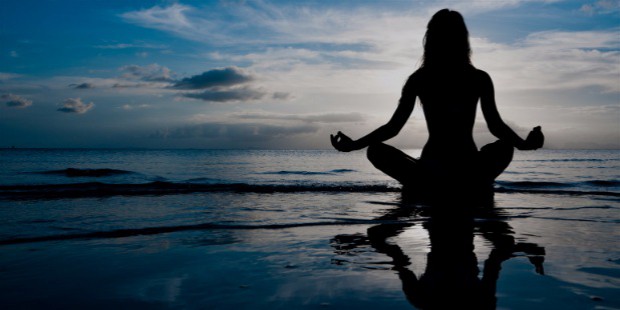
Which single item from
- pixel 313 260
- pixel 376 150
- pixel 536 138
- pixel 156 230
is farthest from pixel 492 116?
pixel 156 230

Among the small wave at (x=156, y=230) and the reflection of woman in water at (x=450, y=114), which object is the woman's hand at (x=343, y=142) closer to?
the reflection of woman in water at (x=450, y=114)

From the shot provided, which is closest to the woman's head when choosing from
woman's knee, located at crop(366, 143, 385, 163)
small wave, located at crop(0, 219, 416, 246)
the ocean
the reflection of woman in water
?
the reflection of woman in water

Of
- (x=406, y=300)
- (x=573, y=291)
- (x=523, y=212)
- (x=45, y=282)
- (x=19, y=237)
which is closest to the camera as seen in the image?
(x=406, y=300)

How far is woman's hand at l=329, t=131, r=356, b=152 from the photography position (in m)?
4.31

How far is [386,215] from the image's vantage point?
5516 mm

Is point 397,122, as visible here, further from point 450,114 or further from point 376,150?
point 450,114

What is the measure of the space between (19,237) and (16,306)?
2423mm

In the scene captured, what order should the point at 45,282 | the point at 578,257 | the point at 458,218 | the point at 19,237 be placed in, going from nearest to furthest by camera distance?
the point at 45,282 < the point at 578,257 < the point at 19,237 < the point at 458,218

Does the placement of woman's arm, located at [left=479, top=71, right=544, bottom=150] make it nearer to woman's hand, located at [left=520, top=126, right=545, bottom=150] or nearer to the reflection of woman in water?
the reflection of woman in water

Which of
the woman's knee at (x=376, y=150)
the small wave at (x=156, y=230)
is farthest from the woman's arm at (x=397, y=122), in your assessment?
the small wave at (x=156, y=230)

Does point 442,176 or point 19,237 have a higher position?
point 442,176

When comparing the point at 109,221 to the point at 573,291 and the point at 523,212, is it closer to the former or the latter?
the point at 573,291

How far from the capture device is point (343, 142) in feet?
14.2

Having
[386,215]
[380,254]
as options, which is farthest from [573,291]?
[386,215]
